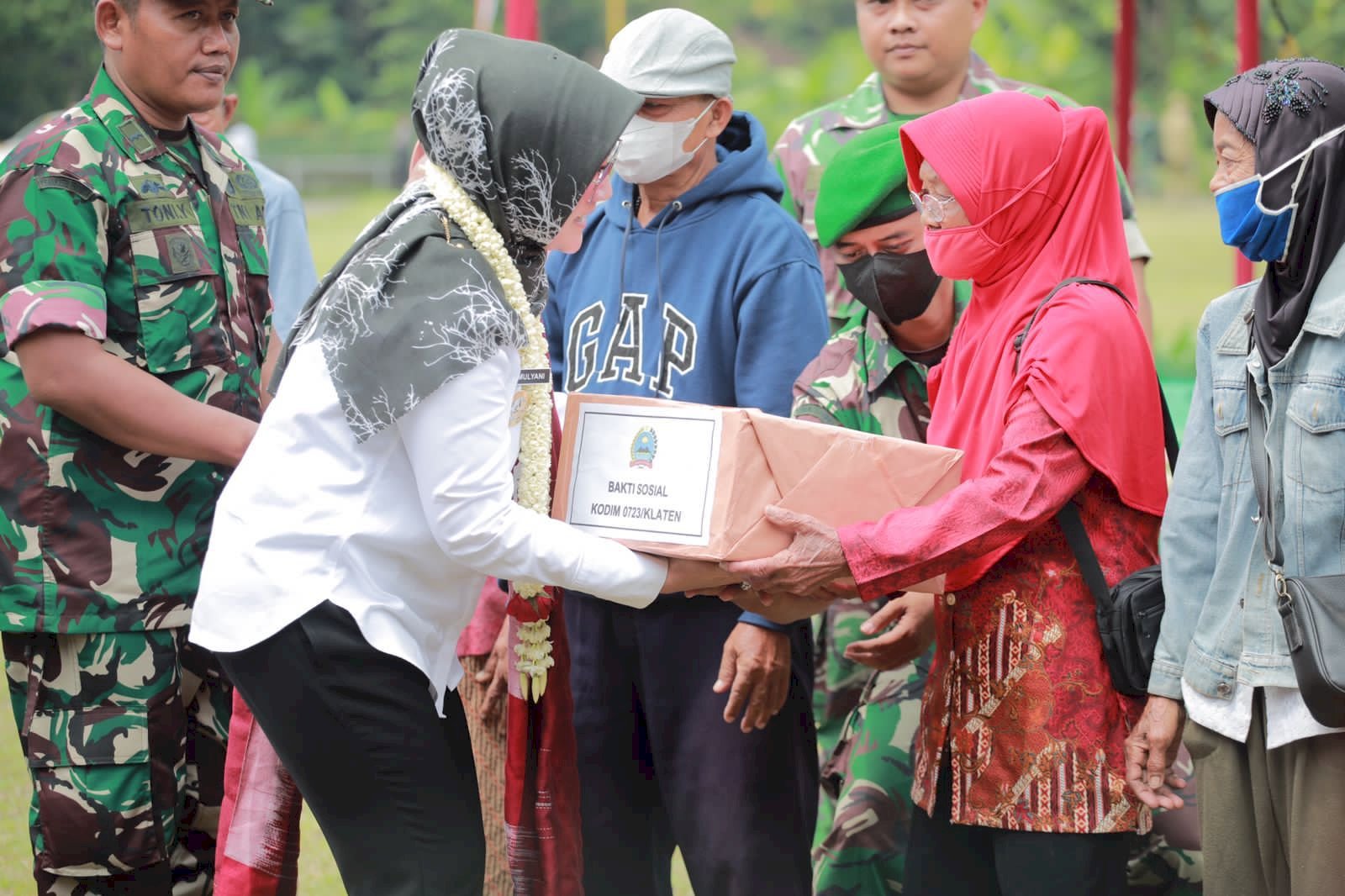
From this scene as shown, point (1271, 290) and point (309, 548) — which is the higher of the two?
point (1271, 290)

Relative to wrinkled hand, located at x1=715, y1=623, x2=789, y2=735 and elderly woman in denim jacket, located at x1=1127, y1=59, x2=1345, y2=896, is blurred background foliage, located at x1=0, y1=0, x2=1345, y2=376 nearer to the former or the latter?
wrinkled hand, located at x1=715, y1=623, x2=789, y2=735

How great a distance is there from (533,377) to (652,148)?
887 millimetres

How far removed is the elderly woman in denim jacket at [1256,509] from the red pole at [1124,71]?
6039 mm

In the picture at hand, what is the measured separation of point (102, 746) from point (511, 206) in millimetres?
1487

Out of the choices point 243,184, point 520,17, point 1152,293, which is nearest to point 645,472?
point 243,184

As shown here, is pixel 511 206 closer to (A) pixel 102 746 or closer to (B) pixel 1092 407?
(B) pixel 1092 407

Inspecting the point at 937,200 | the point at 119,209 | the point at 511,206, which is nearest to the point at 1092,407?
the point at 937,200

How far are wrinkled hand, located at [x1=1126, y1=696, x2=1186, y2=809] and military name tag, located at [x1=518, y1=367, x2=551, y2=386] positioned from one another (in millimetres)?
1249

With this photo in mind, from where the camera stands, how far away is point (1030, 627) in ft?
8.87

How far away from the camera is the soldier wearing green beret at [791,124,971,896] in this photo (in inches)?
125

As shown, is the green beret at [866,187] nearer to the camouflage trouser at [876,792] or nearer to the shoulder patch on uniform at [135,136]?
the camouflage trouser at [876,792]

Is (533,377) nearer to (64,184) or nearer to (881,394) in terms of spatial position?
(881,394)

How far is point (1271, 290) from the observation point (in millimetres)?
2480

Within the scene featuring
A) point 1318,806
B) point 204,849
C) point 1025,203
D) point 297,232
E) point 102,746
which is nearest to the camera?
point 1318,806
